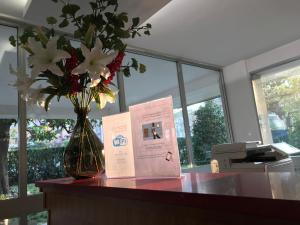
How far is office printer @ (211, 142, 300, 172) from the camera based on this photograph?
2529 mm

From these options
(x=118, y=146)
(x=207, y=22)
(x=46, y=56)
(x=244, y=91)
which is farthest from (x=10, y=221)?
(x=244, y=91)

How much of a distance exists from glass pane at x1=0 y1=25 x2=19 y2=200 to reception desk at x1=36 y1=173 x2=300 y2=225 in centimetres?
155

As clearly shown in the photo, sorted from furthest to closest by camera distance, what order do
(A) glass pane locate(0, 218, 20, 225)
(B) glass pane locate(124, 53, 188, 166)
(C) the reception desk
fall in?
(B) glass pane locate(124, 53, 188, 166)
(A) glass pane locate(0, 218, 20, 225)
(C) the reception desk

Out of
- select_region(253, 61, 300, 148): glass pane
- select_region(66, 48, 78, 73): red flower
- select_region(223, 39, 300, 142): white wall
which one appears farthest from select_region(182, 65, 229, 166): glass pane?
select_region(66, 48, 78, 73): red flower

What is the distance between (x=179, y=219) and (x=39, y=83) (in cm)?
92

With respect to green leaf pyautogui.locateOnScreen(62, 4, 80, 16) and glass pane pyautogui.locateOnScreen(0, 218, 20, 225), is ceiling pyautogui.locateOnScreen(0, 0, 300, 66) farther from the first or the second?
glass pane pyautogui.locateOnScreen(0, 218, 20, 225)

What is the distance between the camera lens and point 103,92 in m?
1.17

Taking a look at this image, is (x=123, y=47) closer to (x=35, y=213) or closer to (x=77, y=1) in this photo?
(x=77, y=1)

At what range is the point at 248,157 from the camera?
8.67ft

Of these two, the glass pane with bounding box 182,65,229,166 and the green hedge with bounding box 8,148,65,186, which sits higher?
the glass pane with bounding box 182,65,229,166

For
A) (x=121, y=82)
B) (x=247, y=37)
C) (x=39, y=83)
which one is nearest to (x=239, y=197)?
(x=39, y=83)

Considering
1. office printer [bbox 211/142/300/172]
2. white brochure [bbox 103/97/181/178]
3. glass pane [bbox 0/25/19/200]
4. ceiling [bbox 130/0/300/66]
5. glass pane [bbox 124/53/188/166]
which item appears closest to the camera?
white brochure [bbox 103/97/181/178]

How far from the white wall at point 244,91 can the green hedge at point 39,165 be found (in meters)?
3.11

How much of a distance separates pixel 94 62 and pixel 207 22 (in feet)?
7.78
